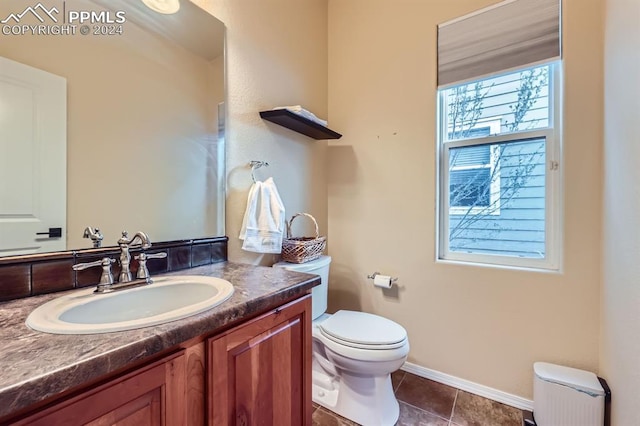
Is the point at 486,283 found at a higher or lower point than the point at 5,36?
lower

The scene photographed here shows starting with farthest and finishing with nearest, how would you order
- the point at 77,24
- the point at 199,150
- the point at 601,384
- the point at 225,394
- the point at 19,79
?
the point at 199,150, the point at 601,384, the point at 77,24, the point at 19,79, the point at 225,394

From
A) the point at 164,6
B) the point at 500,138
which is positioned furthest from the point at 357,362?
the point at 164,6

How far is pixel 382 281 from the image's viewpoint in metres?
1.83

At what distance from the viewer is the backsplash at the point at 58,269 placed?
78 cm

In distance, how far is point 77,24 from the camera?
0.95 metres

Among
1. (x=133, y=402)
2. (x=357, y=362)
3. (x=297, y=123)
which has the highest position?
(x=297, y=123)

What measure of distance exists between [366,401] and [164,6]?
6.84 ft

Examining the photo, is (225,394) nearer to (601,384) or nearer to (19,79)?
(19,79)

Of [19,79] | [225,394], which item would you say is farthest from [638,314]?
[19,79]

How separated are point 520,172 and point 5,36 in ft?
7.35

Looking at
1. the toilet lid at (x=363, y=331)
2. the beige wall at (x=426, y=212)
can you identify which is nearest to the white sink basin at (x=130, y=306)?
the toilet lid at (x=363, y=331)

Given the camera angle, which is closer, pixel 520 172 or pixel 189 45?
pixel 189 45

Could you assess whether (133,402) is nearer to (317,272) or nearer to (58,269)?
(58,269)

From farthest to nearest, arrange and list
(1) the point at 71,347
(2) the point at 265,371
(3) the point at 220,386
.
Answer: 1. (2) the point at 265,371
2. (3) the point at 220,386
3. (1) the point at 71,347
